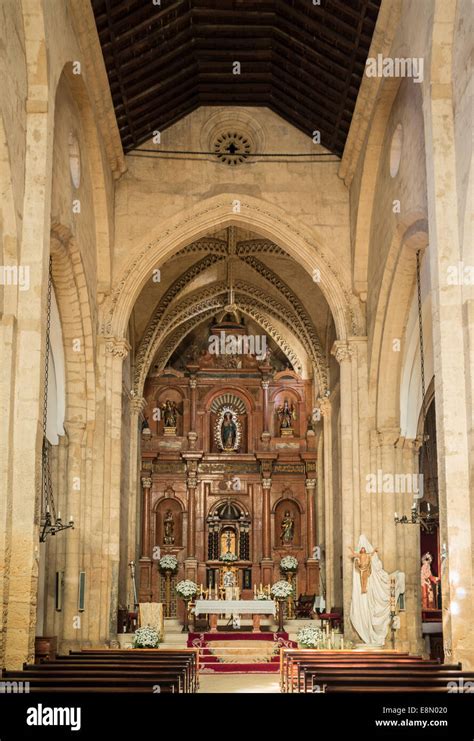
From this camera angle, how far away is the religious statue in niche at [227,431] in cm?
2808

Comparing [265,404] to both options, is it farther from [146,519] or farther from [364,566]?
[364,566]

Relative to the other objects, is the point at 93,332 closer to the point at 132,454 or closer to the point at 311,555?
the point at 132,454

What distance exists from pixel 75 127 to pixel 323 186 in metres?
5.83

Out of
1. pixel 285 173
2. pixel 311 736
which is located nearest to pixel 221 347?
pixel 285 173

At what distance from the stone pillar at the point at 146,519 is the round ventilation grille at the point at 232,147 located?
1013 cm

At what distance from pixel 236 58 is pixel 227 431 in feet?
39.2

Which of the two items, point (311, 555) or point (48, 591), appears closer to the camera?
point (48, 591)

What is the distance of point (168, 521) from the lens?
1074 inches

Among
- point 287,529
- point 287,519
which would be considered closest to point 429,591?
point 287,529

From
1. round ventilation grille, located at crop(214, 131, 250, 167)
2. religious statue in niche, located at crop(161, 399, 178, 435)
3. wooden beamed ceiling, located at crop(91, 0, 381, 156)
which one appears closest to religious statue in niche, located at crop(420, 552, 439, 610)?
religious statue in niche, located at crop(161, 399, 178, 435)

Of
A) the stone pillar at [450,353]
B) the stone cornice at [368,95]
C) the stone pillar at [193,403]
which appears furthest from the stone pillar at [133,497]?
the stone pillar at [450,353]

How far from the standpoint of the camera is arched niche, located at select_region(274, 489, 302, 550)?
2727 centimetres

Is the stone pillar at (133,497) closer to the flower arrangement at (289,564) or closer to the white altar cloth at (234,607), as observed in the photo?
the white altar cloth at (234,607)

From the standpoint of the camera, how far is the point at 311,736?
6.21 m
